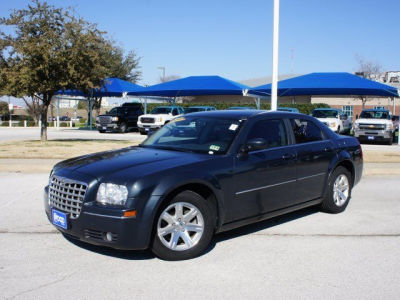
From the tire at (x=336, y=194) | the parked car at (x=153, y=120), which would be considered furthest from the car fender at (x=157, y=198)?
the parked car at (x=153, y=120)

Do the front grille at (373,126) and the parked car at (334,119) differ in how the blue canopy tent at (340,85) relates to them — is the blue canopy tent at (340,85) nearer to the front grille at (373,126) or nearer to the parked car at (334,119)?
the parked car at (334,119)

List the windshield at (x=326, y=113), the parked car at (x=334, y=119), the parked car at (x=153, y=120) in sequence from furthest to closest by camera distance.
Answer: the parked car at (x=153, y=120)
the windshield at (x=326, y=113)
the parked car at (x=334, y=119)

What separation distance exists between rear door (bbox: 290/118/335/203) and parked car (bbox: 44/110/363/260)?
15 millimetres

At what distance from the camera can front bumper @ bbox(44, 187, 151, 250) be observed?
175 inches

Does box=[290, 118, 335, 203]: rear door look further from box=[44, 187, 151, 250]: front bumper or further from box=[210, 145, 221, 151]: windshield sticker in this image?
box=[44, 187, 151, 250]: front bumper

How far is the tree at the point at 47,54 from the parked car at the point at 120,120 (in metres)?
10.8

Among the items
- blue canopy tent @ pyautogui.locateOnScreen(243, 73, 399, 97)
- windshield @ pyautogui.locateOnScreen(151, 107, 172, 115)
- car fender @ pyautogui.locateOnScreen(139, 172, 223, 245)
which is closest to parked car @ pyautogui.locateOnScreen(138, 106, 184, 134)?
windshield @ pyautogui.locateOnScreen(151, 107, 172, 115)

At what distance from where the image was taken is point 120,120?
103 ft

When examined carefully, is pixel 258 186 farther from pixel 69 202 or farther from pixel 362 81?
pixel 362 81

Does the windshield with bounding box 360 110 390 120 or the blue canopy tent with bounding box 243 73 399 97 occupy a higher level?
the blue canopy tent with bounding box 243 73 399 97

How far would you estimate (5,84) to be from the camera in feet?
62.6

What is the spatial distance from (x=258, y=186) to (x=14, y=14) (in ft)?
56.7

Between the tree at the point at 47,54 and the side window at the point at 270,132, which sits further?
the tree at the point at 47,54

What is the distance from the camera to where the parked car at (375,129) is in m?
22.8
